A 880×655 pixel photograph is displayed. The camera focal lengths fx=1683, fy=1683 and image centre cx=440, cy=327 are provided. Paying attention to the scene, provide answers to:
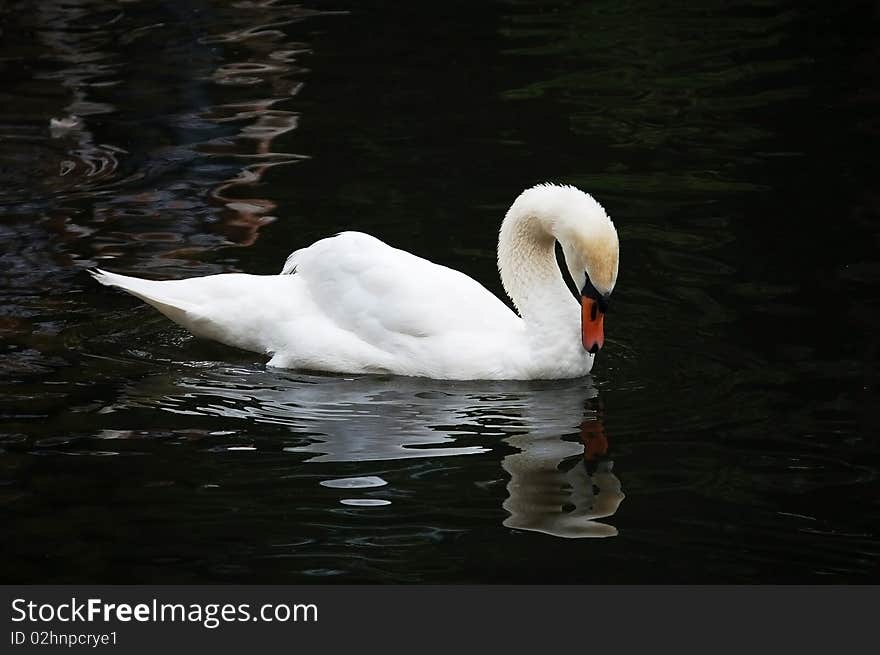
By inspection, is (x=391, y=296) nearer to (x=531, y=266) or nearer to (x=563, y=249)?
(x=531, y=266)

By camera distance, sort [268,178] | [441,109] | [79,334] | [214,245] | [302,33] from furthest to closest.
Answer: [302,33] < [441,109] < [268,178] < [214,245] < [79,334]

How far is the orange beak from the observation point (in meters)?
8.01

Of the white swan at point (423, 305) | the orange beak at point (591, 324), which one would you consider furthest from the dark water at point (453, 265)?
the orange beak at point (591, 324)

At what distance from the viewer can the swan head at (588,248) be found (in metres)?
7.81

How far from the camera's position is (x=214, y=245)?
420 inches

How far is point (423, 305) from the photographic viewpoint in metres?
8.33

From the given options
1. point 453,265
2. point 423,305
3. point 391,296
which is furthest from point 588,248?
point 453,265

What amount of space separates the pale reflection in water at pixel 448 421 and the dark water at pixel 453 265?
21 millimetres

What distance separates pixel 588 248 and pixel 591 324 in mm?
425

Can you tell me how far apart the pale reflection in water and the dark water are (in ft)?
0.07

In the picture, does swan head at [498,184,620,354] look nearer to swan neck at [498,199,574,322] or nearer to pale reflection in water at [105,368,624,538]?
swan neck at [498,199,574,322]
